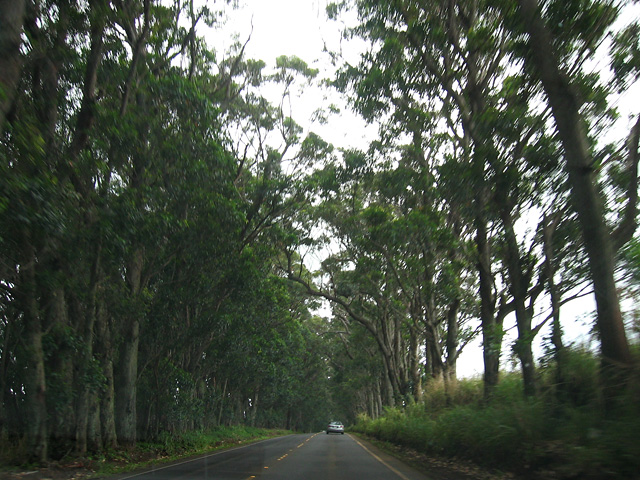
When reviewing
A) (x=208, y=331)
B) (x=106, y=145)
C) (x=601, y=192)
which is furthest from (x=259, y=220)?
(x=601, y=192)

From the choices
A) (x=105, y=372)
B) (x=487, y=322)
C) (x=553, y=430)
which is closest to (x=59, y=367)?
(x=105, y=372)

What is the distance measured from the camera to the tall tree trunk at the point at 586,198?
24.2ft

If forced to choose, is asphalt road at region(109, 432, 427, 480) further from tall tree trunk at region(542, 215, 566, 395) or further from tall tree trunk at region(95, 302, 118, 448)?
tall tree trunk at region(542, 215, 566, 395)

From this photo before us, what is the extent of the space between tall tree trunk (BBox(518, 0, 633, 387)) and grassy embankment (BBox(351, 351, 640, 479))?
629 millimetres

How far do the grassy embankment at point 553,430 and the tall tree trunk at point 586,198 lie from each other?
0.63m

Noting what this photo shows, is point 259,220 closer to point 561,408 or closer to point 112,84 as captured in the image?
point 112,84

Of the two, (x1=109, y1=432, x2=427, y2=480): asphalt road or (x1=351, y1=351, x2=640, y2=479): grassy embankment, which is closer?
(x1=351, y1=351, x2=640, y2=479): grassy embankment

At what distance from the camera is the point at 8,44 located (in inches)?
306

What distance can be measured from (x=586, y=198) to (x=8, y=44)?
29.3ft

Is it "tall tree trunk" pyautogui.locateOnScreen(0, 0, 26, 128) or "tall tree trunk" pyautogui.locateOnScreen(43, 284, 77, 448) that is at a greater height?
"tall tree trunk" pyautogui.locateOnScreen(0, 0, 26, 128)

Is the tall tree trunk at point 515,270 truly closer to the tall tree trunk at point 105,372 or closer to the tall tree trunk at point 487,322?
the tall tree trunk at point 487,322

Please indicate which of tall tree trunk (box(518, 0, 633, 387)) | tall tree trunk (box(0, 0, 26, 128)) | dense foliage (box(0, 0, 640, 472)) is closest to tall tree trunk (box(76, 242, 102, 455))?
dense foliage (box(0, 0, 640, 472))

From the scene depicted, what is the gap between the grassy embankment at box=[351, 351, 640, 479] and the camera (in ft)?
21.2

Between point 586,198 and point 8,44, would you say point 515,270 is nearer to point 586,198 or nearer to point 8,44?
point 586,198
